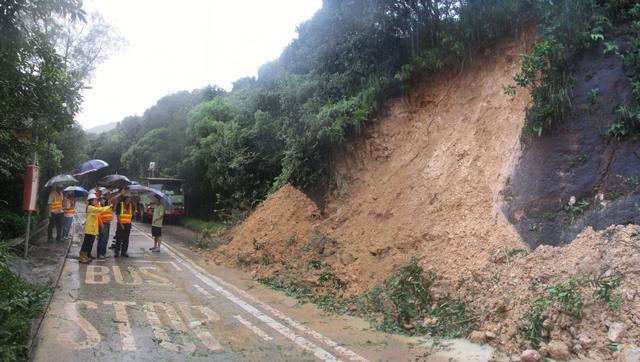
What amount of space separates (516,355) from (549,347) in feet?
1.20

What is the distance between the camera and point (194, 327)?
6969 millimetres

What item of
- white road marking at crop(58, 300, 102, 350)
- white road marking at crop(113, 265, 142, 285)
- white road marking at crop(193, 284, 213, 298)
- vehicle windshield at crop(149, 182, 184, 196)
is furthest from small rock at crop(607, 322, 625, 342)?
vehicle windshield at crop(149, 182, 184, 196)

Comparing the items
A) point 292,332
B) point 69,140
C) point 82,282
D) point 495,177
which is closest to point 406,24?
point 495,177

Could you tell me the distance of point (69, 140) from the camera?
38219 millimetres

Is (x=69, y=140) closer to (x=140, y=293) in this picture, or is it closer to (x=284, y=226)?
(x=284, y=226)

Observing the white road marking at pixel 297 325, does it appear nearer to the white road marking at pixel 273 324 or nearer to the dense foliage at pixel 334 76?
the white road marking at pixel 273 324

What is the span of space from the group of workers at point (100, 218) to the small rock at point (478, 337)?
954cm

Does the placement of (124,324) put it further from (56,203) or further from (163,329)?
(56,203)

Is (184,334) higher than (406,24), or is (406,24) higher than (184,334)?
(406,24)

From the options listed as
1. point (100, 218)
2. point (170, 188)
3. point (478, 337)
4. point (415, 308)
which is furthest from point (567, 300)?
point (170, 188)

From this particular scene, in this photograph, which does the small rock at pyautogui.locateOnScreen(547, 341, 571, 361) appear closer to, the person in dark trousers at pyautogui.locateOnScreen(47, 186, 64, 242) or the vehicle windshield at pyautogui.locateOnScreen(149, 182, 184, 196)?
the person in dark trousers at pyautogui.locateOnScreen(47, 186, 64, 242)

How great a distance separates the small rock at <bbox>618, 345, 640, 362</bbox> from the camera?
15.6 ft

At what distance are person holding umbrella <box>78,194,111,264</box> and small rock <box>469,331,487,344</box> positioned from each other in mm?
9530

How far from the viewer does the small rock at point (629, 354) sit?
15.6ft
